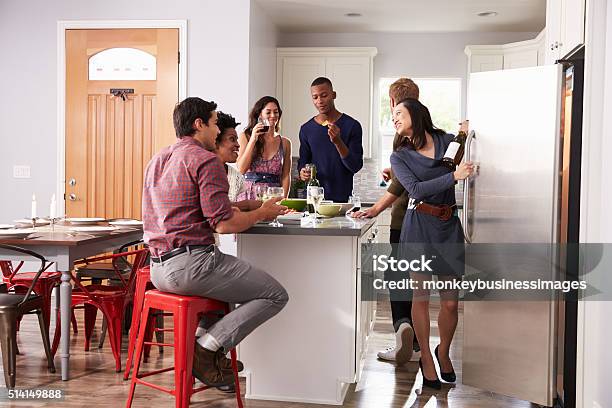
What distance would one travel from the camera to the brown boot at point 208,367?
9.41ft

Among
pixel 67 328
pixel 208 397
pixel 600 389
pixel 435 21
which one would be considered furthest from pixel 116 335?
pixel 435 21

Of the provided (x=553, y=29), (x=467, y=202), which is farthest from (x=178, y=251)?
(x=553, y=29)

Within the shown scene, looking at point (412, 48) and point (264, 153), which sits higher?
point (412, 48)

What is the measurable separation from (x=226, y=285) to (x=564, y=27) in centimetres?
211

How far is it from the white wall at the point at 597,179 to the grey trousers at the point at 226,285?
1.31 m

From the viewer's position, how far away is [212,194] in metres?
2.73

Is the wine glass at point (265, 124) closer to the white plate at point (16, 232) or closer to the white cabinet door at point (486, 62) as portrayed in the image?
the white plate at point (16, 232)

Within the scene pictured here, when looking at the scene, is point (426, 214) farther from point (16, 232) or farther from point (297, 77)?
point (297, 77)

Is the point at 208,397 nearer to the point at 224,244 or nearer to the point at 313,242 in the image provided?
the point at 313,242

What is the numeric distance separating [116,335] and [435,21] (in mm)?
4559

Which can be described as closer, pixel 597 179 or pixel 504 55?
pixel 597 179

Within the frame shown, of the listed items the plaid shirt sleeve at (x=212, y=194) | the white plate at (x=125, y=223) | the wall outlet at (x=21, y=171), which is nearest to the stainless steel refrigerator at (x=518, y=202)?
the plaid shirt sleeve at (x=212, y=194)

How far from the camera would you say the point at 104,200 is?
20.3 ft

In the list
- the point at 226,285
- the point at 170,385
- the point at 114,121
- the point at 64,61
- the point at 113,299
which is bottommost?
the point at 170,385
